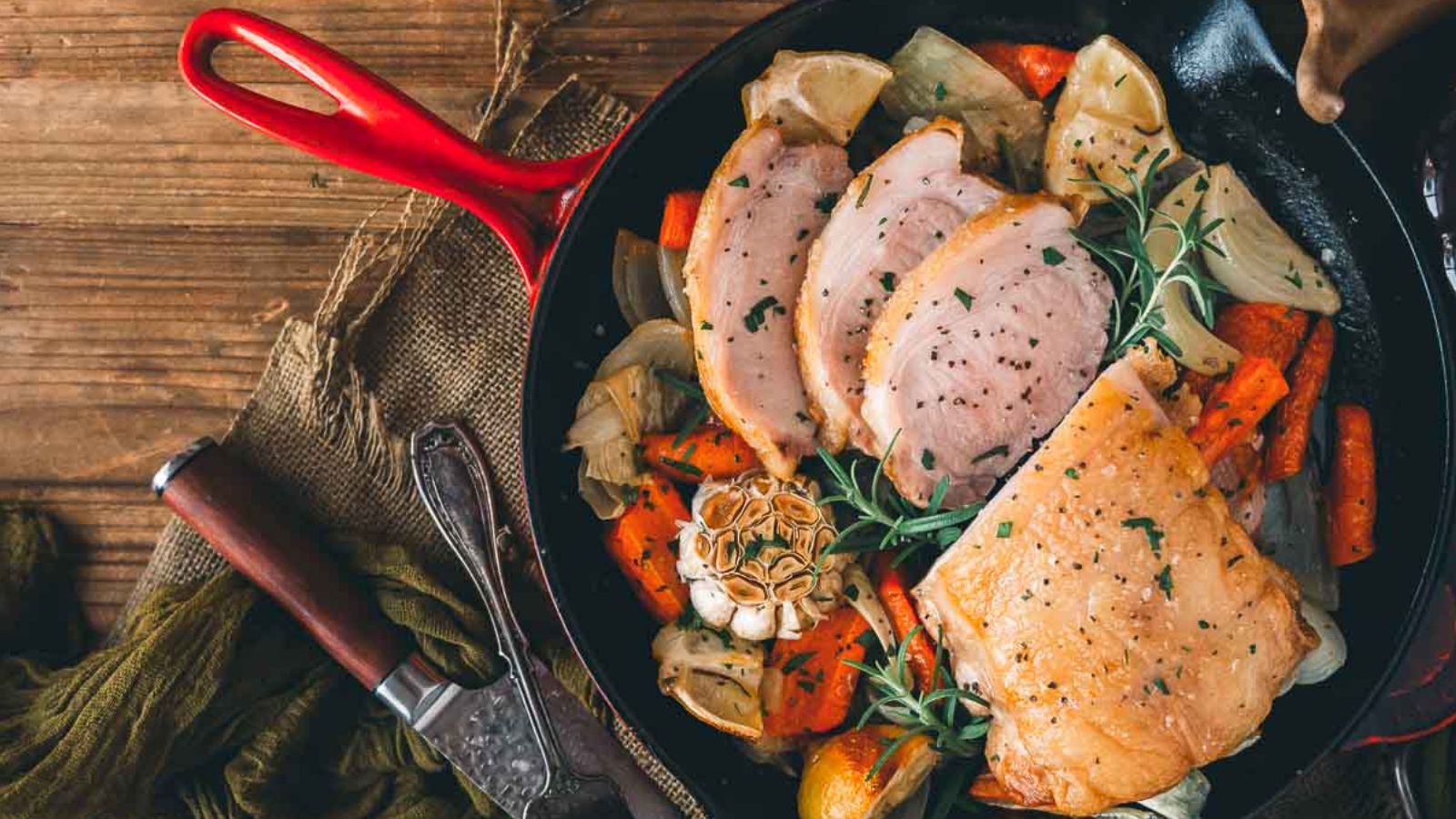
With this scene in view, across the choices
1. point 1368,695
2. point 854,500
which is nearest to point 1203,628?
point 1368,695

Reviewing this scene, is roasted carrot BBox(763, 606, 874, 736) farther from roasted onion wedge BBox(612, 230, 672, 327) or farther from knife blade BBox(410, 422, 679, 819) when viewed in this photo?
roasted onion wedge BBox(612, 230, 672, 327)

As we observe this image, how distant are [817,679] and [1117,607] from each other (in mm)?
598

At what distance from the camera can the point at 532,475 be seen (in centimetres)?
217

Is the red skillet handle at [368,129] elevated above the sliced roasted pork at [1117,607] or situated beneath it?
elevated above

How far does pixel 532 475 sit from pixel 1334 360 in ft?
5.25

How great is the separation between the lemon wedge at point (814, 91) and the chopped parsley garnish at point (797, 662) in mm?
985

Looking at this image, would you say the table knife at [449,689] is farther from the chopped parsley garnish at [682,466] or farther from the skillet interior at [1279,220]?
the chopped parsley garnish at [682,466]

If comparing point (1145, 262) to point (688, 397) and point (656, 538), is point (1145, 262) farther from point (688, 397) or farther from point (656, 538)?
point (656, 538)

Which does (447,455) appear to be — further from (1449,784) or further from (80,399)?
(1449,784)

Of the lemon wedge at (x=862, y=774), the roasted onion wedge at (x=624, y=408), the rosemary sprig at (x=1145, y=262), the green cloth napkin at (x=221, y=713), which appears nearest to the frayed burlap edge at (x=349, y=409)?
the green cloth napkin at (x=221, y=713)

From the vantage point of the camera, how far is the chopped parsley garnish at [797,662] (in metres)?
2.25

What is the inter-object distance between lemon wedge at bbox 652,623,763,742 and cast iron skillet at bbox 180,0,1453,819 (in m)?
0.10

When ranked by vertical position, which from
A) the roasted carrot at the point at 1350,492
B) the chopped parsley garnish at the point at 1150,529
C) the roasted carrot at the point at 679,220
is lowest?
the roasted carrot at the point at 1350,492

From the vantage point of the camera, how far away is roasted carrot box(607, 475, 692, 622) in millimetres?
2266
